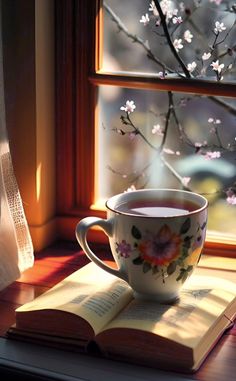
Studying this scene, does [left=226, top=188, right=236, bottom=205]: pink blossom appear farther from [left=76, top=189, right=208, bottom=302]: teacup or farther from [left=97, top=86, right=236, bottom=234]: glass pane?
[left=76, top=189, right=208, bottom=302]: teacup

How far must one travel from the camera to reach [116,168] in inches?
51.7

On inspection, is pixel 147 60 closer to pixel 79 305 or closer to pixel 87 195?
pixel 87 195

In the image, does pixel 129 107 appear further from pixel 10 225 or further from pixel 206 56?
pixel 10 225

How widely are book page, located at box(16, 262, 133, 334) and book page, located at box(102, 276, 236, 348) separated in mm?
18

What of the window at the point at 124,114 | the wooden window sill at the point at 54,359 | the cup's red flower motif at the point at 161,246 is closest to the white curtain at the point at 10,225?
the wooden window sill at the point at 54,359

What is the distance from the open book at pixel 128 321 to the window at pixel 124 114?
0.23 metres

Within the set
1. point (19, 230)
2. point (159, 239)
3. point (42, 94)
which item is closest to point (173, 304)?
point (159, 239)

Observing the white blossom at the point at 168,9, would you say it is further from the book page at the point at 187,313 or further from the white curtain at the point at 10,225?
the book page at the point at 187,313

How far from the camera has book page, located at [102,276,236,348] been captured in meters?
0.94

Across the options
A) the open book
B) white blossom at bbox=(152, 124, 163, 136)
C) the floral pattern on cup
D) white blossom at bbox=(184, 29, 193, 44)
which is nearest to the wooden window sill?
the open book

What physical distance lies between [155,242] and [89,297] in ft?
0.41

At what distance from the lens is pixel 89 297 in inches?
40.4

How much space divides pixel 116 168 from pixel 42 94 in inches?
7.2

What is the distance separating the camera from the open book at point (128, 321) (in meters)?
0.93
